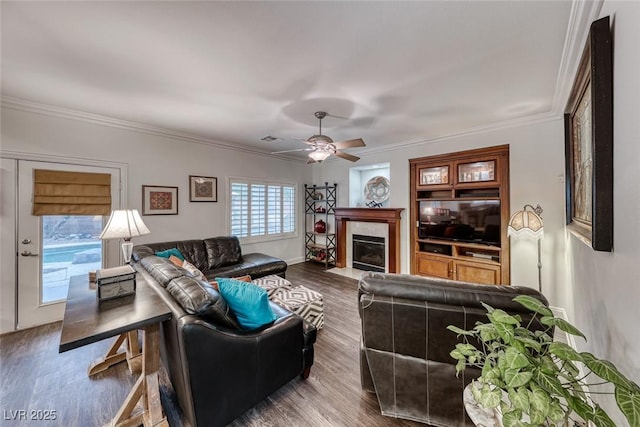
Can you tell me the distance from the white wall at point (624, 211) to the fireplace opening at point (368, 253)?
3790 millimetres

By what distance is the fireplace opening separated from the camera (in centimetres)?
514

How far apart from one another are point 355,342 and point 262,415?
47.7 inches

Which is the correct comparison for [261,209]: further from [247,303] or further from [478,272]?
[478,272]

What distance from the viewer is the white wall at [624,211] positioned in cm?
96

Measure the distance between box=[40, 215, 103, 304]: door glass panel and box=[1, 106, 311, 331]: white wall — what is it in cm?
32

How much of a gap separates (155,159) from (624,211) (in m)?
4.97

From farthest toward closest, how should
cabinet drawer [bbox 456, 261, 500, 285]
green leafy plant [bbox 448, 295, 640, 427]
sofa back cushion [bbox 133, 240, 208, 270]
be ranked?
cabinet drawer [bbox 456, 261, 500, 285] < sofa back cushion [bbox 133, 240, 208, 270] < green leafy plant [bbox 448, 295, 640, 427]

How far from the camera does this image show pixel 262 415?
1756 millimetres

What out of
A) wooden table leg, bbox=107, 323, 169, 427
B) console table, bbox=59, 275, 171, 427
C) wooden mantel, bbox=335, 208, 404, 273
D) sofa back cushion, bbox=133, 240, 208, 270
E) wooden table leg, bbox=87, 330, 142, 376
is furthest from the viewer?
wooden mantel, bbox=335, 208, 404, 273

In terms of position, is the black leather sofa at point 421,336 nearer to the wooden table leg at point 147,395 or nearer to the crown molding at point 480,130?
the wooden table leg at point 147,395

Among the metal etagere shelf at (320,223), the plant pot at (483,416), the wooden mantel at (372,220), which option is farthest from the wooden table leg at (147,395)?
the metal etagere shelf at (320,223)

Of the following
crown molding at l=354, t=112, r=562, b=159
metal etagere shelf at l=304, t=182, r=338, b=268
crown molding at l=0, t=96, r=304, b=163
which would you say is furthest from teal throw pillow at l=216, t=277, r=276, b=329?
crown molding at l=354, t=112, r=562, b=159

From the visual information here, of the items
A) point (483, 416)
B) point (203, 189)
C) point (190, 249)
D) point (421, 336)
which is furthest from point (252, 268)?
point (483, 416)

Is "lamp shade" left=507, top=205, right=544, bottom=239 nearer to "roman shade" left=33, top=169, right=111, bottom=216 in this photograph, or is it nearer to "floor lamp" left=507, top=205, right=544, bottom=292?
"floor lamp" left=507, top=205, right=544, bottom=292
